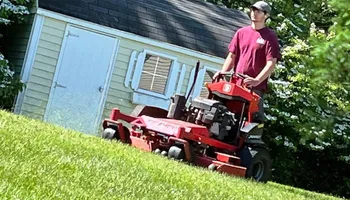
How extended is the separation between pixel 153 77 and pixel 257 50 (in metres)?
6.78

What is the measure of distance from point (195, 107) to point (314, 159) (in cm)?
899

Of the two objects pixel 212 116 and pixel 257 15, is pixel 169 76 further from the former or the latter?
pixel 212 116

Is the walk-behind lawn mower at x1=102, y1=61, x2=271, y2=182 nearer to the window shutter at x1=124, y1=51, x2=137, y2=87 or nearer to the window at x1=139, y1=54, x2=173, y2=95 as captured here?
the window shutter at x1=124, y1=51, x2=137, y2=87

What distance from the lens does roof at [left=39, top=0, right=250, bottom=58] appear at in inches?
559

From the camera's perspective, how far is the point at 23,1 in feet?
42.5

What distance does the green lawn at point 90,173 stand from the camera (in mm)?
4488

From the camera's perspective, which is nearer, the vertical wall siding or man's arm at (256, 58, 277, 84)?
man's arm at (256, 58, 277, 84)

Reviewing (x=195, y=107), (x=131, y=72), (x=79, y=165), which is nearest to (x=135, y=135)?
(x=195, y=107)

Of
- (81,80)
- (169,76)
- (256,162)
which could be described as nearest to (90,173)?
(256,162)

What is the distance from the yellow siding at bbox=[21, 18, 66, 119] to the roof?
1.26 ft

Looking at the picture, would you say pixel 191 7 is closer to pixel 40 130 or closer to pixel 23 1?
pixel 23 1

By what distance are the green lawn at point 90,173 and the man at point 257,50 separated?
4.82ft

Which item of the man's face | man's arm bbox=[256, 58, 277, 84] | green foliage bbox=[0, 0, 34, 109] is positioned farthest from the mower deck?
green foliage bbox=[0, 0, 34, 109]

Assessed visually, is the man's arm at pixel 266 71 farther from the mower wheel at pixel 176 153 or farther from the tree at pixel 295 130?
the tree at pixel 295 130
